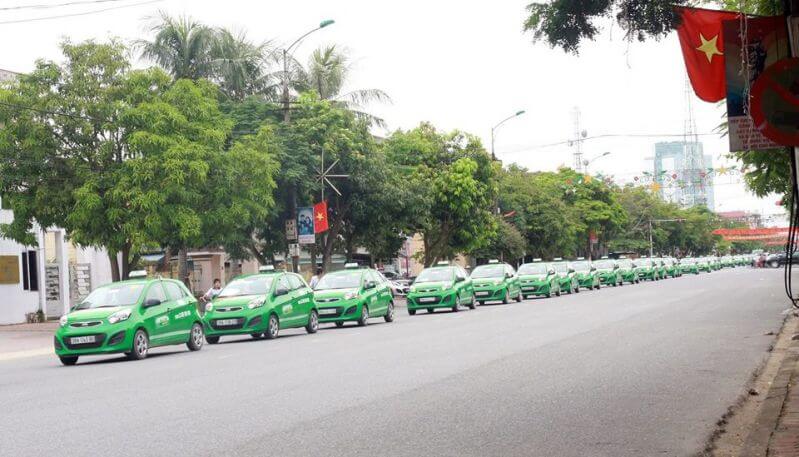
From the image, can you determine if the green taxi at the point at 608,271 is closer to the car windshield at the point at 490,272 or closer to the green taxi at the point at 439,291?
the car windshield at the point at 490,272

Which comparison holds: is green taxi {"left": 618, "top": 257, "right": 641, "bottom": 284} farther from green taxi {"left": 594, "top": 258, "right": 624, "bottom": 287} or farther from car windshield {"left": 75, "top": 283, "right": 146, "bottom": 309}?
car windshield {"left": 75, "top": 283, "right": 146, "bottom": 309}

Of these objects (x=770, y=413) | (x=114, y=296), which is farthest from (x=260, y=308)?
(x=770, y=413)

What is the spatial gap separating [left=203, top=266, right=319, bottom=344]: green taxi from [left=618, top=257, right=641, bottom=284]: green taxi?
124 feet

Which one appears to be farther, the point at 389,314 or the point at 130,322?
the point at 389,314

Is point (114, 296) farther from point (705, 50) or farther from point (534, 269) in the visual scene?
point (534, 269)

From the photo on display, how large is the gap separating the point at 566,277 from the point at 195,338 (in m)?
28.7

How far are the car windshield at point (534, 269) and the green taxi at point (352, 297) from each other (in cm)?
1629

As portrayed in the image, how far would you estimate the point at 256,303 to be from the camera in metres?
23.2

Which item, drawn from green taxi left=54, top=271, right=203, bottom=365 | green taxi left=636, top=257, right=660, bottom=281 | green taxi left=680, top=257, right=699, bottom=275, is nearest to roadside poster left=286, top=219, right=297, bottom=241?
green taxi left=54, top=271, right=203, bottom=365

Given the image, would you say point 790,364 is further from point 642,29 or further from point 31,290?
point 31,290

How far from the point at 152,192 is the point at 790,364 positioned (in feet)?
66.1

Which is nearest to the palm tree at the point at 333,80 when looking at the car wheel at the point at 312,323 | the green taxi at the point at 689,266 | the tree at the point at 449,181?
the tree at the point at 449,181

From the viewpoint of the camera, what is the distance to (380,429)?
9.23m

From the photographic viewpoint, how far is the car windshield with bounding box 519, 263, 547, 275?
44.4 m
